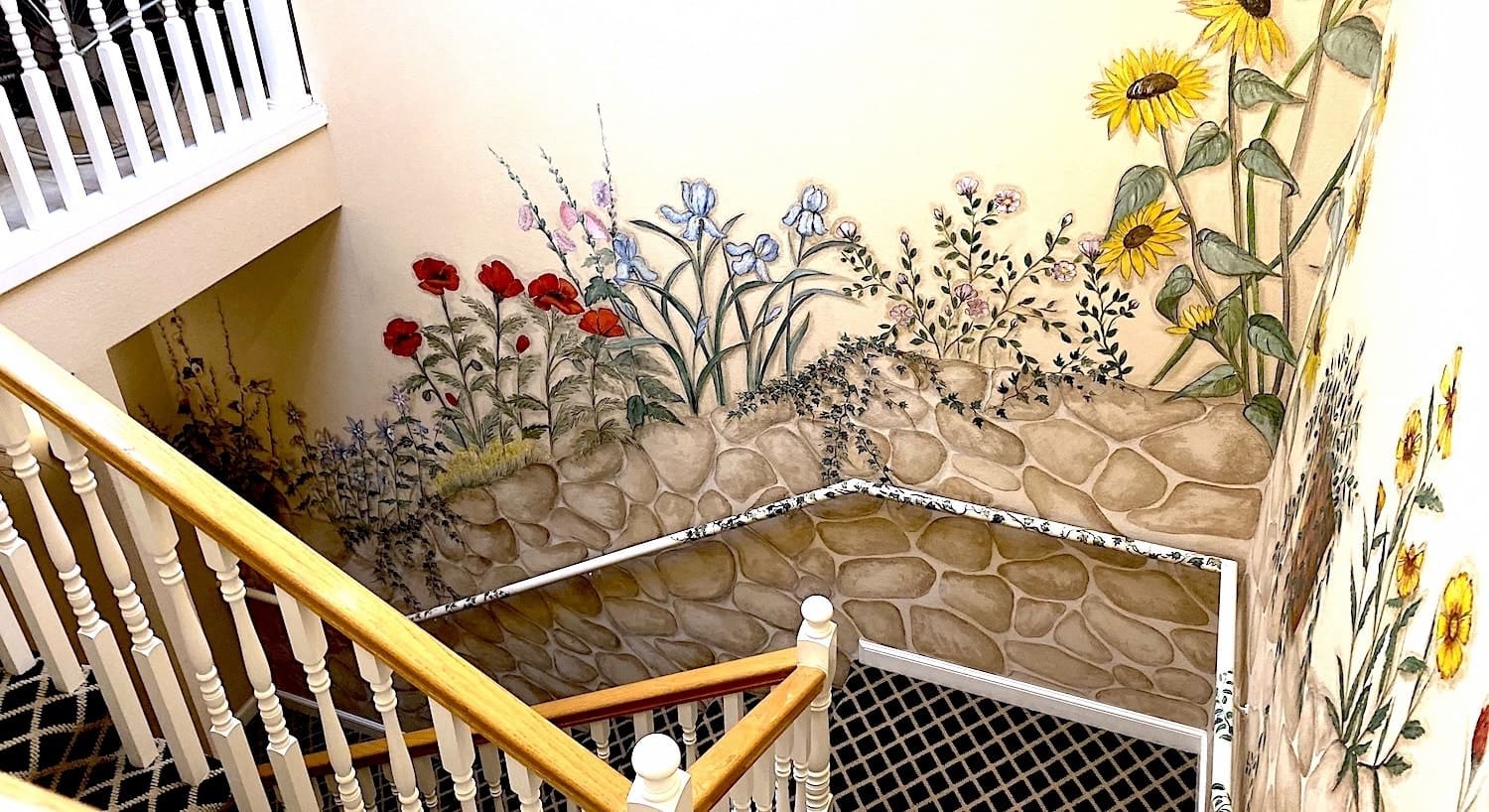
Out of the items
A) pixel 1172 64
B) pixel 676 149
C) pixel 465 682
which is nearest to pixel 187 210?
pixel 676 149

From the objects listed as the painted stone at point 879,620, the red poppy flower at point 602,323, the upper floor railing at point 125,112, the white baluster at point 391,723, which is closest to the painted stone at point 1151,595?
the painted stone at point 879,620

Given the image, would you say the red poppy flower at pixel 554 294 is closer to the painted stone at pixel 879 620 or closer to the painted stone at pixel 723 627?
the painted stone at pixel 723 627

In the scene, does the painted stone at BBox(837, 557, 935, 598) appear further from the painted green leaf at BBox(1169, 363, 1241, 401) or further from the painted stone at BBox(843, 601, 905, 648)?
the painted green leaf at BBox(1169, 363, 1241, 401)

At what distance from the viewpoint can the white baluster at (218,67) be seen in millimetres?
2887

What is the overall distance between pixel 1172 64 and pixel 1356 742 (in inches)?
58.8

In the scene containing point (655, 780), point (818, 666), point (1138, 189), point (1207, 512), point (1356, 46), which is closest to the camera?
point (655, 780)

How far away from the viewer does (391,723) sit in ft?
5.80

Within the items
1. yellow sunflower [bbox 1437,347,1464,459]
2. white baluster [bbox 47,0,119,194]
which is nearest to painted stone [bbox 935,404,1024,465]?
yellow sunflower [bbox 1437,347,1464,459]

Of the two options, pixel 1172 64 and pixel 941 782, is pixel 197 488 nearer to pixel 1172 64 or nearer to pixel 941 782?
pixel 1172 64

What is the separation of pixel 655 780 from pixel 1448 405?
3.65 ft

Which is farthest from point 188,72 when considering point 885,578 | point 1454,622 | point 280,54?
point 1454,622

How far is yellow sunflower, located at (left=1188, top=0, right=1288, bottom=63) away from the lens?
2.19 meters

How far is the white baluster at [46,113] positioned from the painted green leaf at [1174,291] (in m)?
2.70

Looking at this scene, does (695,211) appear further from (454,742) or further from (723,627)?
(454,742)
